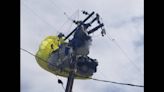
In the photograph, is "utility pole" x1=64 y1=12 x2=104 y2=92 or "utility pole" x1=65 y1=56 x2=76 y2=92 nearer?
"utility pole" x1=64 y1=12 x2=104 y2=92

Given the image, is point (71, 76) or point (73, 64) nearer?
point (73, 64)

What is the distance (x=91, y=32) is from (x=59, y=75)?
16.8 feet

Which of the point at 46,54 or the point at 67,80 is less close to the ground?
the point at 46,54

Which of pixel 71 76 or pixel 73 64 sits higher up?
pixel 73 64

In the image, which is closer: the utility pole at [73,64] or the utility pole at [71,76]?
the utility pole at [73,64]
